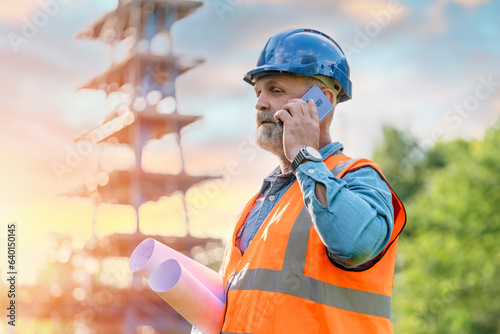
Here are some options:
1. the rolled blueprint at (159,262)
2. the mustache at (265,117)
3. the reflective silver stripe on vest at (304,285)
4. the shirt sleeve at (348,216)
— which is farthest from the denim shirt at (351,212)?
the rolled blueprint at (159,262)

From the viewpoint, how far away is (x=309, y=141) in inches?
108

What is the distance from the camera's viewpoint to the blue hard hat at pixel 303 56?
3074 mm

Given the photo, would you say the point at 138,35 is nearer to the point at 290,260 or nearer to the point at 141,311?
the point at 141,311

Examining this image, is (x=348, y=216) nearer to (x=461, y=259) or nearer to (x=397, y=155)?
(x=461, y=259)

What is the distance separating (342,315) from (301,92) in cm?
103

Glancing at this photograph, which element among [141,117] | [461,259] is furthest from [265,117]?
[141,117]

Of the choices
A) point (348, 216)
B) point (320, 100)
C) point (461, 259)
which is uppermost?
point (320, 100)

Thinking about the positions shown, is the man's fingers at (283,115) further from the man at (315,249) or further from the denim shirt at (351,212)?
the denim shirt at (351,212)

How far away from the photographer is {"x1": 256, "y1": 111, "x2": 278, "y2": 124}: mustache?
308 centimetres

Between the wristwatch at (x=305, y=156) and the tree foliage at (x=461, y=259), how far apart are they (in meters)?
20.8

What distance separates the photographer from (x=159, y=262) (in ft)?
9.64

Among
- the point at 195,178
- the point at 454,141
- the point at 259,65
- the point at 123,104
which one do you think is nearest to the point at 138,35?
the point at 123,104

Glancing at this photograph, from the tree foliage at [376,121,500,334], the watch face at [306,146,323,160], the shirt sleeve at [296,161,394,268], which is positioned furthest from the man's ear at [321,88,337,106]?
the tree foliage at [376,121,500,334]

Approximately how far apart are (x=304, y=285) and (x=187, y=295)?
1.56 ft
